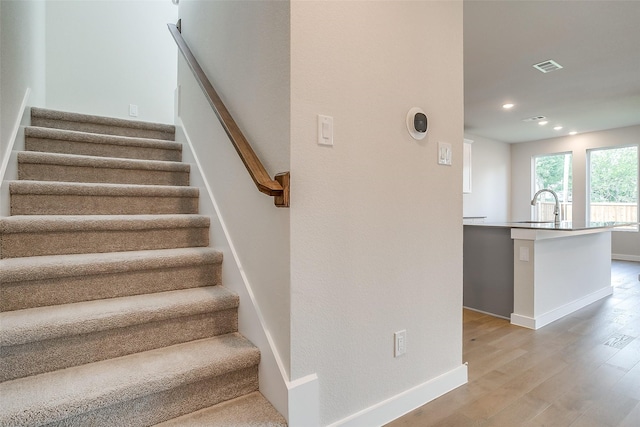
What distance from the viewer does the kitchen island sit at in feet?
9.46

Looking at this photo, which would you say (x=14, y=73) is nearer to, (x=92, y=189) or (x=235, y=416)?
(x=92, y=189)

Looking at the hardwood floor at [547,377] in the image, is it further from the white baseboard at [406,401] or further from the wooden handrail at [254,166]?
the wooden handrail at [254,166]

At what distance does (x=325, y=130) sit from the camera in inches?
55.0

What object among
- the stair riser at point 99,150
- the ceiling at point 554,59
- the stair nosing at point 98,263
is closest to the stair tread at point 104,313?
the stair nosing at point 98,263

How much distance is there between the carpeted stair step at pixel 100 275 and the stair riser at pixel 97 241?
6 centimetres

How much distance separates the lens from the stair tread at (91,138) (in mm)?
2273

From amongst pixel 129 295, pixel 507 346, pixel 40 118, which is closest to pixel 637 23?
pixel 507 346

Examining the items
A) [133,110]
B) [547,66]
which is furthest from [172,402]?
[547,66]

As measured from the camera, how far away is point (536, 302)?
2887 mm

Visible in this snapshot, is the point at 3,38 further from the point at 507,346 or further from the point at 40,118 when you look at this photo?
the point at 507,346

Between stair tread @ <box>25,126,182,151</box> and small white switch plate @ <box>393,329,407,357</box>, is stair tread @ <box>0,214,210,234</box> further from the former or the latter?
small white switch plate @ <box>393,329,407,357</box>

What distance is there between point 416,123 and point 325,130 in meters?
0.56

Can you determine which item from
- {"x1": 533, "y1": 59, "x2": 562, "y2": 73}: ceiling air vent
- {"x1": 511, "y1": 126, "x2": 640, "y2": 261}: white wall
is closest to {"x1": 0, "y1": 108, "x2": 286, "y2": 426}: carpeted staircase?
{"x1": 533, "y1": 59, "x2": 562, "y2": 73}: ceiling air vent

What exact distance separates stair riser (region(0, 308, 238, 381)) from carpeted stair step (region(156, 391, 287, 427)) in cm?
34
